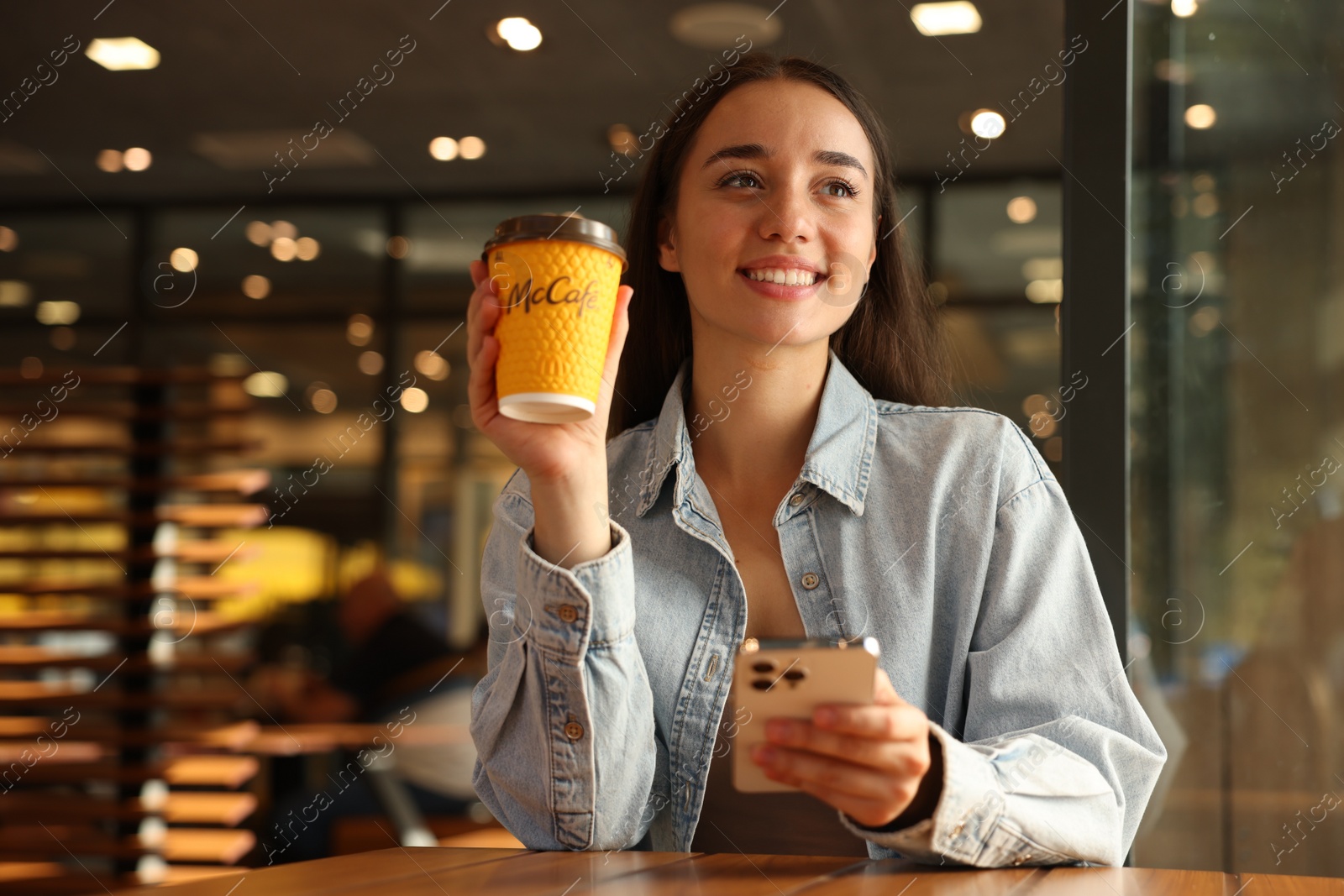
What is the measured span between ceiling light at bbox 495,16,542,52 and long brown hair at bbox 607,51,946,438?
2.72 metres

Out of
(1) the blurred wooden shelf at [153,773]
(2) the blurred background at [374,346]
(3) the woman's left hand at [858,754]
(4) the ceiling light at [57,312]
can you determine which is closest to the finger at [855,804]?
(3) the woman's left hand at [858,754]

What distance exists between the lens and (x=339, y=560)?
542 cm

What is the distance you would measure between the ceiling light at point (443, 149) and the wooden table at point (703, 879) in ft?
15.3

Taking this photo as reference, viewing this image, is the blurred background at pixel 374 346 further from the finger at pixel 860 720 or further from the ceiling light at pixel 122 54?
the finger at pixel 860 720

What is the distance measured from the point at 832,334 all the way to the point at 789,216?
1.10 feet

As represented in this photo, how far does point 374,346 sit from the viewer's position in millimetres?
5680

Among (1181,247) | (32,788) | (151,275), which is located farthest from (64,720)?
(1181,247)

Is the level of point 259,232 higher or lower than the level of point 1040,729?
higher

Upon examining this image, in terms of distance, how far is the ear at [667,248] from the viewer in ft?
5.59

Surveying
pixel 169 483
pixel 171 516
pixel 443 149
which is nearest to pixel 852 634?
pixel 169 483

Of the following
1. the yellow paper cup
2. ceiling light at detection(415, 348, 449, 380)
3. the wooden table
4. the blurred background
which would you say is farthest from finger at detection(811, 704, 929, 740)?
ceiling light at detection(415, 348, 449, 380)

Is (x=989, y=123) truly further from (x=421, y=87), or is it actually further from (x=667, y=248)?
(x=667, y=248)

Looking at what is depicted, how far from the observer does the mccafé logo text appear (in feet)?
3.09

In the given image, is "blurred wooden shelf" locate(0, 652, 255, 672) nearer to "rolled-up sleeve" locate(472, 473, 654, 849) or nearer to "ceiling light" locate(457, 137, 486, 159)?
"ceiling light" locate(457, 137, 486, 159)
